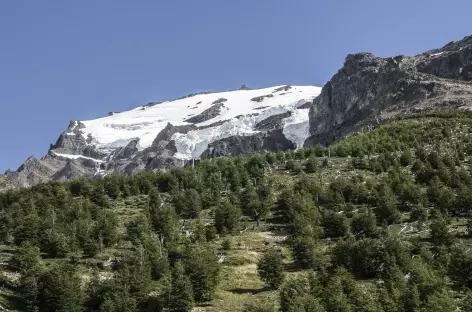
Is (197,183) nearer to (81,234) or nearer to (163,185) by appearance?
(163,185)

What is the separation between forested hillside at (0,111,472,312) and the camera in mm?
42031

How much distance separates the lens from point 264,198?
75062 millimetres

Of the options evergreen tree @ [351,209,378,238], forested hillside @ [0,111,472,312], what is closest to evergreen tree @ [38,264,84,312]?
forested hillside @ [0,111,472,312]

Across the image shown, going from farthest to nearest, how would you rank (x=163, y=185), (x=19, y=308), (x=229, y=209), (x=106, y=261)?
(x=163, y=185) → (x=229, y=209) → (x=106, y=261) → (x=19, y=308)

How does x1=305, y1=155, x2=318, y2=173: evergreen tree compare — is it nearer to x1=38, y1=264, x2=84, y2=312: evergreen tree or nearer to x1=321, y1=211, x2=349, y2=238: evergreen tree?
x1=321, y1=211, x2=349, y2=238: evergreen tree

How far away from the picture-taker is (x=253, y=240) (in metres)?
62.2

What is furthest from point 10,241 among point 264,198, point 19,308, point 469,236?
point 469,236

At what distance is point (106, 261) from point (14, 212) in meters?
22.9

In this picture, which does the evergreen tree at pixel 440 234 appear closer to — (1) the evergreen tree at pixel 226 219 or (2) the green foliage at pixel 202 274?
(1) the evergreen tree at pixel 226 219

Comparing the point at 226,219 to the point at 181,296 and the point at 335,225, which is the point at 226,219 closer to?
the point at 335,225

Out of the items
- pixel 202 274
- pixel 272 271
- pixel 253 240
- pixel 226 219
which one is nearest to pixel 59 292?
pixel 202 274

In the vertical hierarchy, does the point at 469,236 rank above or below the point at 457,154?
below

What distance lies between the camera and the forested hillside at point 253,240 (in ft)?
138

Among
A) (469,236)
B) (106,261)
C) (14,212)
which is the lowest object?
(469,236)
